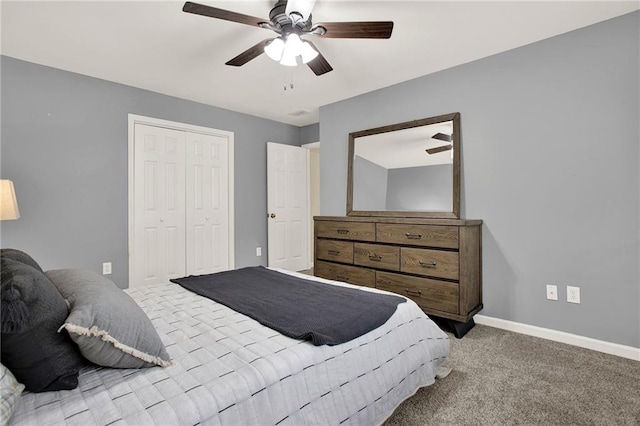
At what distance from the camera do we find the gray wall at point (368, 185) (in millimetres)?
3580

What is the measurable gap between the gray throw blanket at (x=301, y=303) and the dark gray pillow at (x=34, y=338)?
0.70 meters

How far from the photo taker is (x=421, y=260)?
2818 millimetres

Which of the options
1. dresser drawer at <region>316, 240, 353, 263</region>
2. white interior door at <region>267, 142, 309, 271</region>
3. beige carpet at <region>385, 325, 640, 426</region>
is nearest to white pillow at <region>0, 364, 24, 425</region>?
beige carpet at <region>385, 325, 640, 426</region>

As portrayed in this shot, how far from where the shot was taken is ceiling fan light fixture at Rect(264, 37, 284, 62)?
7.32 feet

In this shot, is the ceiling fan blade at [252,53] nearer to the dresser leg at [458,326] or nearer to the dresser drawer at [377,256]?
the dresser drawer at [377,256]

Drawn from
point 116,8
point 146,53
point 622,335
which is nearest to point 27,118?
point 146,53

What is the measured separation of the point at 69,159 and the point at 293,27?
2.59 metres

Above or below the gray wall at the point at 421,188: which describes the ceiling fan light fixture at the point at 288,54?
above

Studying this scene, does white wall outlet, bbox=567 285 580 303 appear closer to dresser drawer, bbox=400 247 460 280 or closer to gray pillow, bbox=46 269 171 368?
dresser drawer, bbox=400 247 460 280

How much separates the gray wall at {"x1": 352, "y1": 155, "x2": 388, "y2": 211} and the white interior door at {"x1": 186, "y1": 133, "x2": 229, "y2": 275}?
1750 millimetres

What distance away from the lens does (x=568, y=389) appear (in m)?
1.85

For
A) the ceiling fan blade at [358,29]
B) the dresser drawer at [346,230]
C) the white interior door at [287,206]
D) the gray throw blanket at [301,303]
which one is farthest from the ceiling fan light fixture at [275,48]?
the white interior door at [287,206]

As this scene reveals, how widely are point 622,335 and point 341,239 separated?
2.30 meters

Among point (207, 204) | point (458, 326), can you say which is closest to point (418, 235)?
point (458, 326)
